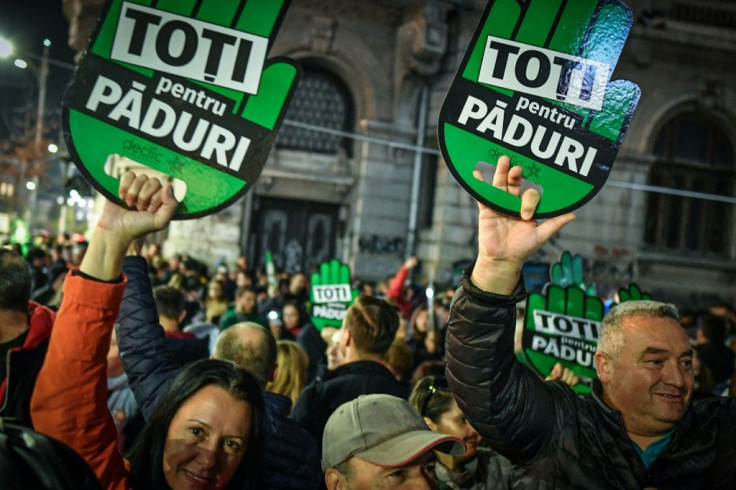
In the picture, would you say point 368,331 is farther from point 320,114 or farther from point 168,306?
point 320,114

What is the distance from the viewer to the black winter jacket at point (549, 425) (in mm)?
2201

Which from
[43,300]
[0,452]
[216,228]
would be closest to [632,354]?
[0,452]

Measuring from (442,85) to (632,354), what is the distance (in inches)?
605

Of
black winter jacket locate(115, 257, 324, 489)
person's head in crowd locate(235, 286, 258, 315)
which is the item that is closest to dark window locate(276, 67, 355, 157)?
person's head in crowd locate(235, 286, 258, 315)

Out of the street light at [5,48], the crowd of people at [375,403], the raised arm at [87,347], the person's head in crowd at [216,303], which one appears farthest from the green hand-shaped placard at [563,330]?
the street light at [5,48]

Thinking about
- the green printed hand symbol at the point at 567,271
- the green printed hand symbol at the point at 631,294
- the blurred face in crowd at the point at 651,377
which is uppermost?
the green printed hand symbol at the point at 567,271

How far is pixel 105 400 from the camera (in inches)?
79.3

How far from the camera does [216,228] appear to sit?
1666 centimetres

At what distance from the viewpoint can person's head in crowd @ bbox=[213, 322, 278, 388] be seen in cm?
331

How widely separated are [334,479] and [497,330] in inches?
26.3

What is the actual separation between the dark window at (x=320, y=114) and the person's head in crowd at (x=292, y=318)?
923 cm

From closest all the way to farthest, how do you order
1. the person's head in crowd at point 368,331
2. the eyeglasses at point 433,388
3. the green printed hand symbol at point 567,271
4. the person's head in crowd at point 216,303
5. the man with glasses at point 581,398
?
the man with glasses at point 581,398 → the eyeglasses at point 433,388 → the person's head in crowd at point 368,331 → the green printed hand symbol at point 567,271 → the person's head in crowd at point 216,303

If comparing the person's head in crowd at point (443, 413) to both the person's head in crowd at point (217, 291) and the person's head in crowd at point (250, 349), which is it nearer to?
the person's head in crowd at point (250, 349)

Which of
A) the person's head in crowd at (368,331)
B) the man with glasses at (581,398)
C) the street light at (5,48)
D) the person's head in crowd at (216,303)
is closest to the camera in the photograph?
the man with glasses at (581,398)
